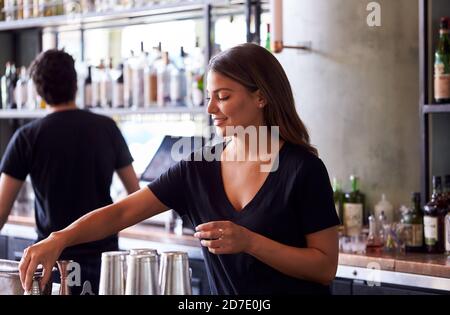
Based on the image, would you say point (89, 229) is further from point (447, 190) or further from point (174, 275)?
point (447, 190)

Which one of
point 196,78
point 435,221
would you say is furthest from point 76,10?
point 435,221

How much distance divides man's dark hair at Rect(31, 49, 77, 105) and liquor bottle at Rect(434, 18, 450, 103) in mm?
1376

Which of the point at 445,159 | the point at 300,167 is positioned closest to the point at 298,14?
the point at 445,159

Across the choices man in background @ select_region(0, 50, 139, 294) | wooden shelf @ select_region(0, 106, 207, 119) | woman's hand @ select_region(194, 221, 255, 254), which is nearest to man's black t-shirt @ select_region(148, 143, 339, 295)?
woman's hand @ select_region(194, 221, 255, 254)

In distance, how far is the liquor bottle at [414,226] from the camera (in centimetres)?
300

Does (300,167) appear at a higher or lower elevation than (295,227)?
higher

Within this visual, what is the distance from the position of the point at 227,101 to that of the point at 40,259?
0.57 m

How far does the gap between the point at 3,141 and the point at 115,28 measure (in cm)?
113

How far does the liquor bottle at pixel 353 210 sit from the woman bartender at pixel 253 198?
1.36m

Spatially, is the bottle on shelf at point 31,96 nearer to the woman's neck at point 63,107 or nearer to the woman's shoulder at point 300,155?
the woman's neck at point 63,107

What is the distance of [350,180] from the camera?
3375 millimetres

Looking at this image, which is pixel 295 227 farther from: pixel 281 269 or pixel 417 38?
pixel 417 38

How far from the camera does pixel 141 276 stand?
1402mm

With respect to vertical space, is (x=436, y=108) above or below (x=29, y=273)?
above
